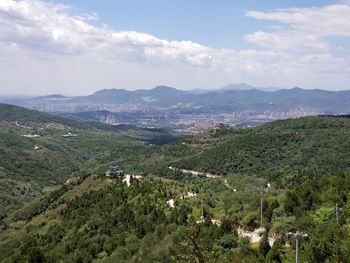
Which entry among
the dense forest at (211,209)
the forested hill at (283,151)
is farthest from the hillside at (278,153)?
the dense forest at (211,209)

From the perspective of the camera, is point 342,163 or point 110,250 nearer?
point 110,250

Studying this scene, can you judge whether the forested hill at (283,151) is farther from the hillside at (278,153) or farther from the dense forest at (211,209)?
the dense forest at (211,209)

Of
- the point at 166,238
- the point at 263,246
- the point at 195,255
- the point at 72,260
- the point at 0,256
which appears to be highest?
the point at 195,255

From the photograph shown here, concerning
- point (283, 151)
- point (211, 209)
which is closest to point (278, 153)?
point (283, 151)

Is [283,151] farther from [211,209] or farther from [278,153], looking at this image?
[211,209]

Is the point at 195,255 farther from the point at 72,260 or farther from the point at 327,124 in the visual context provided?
the point at 327,124

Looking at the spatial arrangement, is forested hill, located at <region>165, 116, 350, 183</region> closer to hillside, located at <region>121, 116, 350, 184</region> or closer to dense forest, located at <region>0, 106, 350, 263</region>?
hillside, located at <region>121, 116, 350, 184</region>

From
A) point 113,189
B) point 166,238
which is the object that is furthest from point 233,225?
point 113,189
